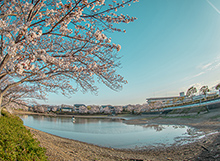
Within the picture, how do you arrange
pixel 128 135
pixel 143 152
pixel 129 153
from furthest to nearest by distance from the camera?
1. pixel 128 135
2. pixel 143 152
3. pixel 129 153

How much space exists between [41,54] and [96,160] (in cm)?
602

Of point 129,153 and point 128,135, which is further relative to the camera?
point 128,135

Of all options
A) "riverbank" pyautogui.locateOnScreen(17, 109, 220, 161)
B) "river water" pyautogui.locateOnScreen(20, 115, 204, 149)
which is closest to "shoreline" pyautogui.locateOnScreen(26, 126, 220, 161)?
"riverbank" pyautogui.locateOnScreen(17, 109, 220, 161)

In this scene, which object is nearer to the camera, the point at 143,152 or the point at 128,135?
the point at 143,152

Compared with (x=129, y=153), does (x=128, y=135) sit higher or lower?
lower

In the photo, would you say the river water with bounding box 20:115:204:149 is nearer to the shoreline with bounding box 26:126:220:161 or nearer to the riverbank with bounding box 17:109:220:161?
the riverbank with bounding box 17:109:220:161

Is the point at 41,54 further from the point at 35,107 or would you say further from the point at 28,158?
the point at 35,107

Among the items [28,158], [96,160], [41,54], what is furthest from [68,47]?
[96,160]

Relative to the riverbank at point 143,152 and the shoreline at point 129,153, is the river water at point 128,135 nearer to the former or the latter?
the riverbank at point 143,152

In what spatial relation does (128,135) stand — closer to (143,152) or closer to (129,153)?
(143,152)

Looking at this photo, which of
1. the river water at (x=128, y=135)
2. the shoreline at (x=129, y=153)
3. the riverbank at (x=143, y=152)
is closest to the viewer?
the riverbank at (x=143, y=152)

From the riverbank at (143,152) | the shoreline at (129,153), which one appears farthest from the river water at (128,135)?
the shoreline at (129,153)

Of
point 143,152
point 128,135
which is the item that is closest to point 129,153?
point 143,152

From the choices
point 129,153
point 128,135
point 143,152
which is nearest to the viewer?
point 129,153
